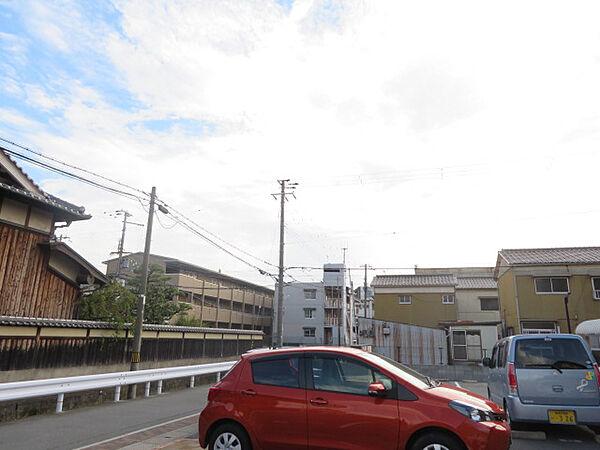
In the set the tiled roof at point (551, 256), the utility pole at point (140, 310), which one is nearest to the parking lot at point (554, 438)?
the utility pole at point (140, 310)

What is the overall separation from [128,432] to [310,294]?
44015 mm

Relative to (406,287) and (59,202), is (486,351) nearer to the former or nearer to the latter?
(406,287)

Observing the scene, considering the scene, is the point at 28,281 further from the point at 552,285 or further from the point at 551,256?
the point at 551,256

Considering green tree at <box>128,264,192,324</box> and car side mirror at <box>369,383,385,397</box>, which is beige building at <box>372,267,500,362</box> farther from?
car side mirror at <box>369,383,385,397</box>

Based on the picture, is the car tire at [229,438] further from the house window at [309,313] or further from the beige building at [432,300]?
the house window at [309,313]

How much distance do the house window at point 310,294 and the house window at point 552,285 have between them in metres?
→ 29.6

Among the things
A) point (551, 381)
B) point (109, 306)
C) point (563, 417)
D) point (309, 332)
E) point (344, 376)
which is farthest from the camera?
point (309, 332)

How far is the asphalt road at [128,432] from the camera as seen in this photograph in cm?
683

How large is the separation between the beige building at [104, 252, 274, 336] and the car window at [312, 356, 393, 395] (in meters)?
35.8

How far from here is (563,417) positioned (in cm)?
680

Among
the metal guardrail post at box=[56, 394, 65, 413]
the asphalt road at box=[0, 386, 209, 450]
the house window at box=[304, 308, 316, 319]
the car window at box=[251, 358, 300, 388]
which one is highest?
the house window at box=[304, 308, 316, 319]

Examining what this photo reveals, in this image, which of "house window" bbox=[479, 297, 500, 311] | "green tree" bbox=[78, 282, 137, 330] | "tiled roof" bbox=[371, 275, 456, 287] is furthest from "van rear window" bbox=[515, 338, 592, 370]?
"house window" bbox=[479, 297, 500, 311]

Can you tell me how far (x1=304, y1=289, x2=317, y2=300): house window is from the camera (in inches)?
2016

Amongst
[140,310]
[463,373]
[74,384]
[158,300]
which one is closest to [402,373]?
[74,384]
